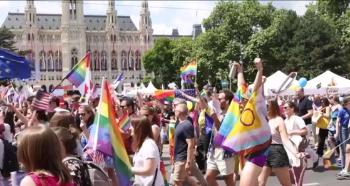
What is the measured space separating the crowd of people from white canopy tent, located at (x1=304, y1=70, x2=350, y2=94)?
12149 mm

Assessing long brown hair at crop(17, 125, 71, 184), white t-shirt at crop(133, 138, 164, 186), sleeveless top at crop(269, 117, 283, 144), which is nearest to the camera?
long brown hair at crop(17, 125, 71, 184)

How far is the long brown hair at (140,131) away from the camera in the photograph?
597cm

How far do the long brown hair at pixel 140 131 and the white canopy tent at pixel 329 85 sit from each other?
68.8 ft

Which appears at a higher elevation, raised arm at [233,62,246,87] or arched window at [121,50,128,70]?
raised arm at [233,62,246,87]

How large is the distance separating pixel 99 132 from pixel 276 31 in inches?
2132

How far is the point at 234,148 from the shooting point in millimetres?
7207

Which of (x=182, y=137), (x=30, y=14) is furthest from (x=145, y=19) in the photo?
(x=182, y=137)

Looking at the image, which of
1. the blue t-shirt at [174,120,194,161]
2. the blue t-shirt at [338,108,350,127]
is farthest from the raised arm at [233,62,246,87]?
the blue t-shirt at [338,108,350,127]

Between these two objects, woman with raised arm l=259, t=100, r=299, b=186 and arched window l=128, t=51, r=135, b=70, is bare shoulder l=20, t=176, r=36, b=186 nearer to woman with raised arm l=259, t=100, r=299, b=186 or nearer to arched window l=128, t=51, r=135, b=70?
woman with raised arm l=259, t=100, r=299, b=186

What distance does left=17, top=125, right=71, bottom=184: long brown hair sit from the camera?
11.5 ft

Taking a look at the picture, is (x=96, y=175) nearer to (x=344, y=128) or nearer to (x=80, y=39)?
(x=344, y=128)

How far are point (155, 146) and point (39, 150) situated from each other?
2.51 meters

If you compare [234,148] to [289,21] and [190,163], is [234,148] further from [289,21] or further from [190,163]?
[289,21]

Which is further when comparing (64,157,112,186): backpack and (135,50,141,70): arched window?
(135,50,141,70): arched window
